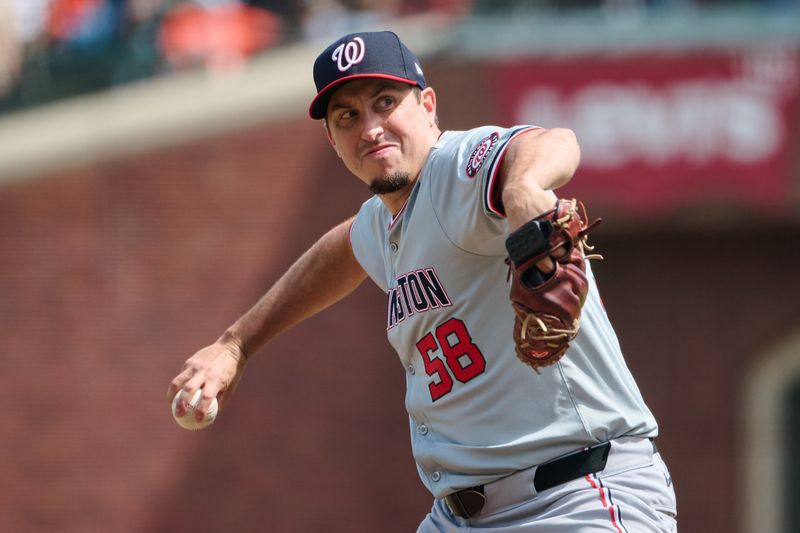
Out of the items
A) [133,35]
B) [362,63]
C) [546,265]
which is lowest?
[546,265]

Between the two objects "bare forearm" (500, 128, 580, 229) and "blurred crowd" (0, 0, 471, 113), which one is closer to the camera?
"bare forearm" (500, 128, 580, 229)

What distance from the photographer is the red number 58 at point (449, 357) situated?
146 inches

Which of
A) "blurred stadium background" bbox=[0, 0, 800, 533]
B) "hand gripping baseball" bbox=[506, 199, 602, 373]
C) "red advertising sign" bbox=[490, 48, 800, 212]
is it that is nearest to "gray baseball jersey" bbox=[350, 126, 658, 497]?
"hand gripping baseball" bbox=[506, 199, 602, 373]

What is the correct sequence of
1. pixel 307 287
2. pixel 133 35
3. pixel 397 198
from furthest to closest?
pixel 133 35 < pixel 307 287 < pixel 397 198

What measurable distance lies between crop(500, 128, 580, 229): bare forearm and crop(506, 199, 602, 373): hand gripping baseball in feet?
0.19

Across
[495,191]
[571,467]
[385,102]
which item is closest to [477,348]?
[571,467]

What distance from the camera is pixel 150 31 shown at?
39.2 ft

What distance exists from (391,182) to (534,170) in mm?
789

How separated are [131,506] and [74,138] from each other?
3.45m

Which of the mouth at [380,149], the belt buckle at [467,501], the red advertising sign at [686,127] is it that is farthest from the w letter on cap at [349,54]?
the red advertising sign at [686,127]

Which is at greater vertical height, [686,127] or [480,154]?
[686,127]

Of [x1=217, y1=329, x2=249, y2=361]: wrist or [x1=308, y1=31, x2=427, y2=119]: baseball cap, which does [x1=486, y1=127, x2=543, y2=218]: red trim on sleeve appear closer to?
[x1=308, y1=31, x2=427, y2=119]: baseball cap

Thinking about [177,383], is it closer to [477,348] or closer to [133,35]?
[477,348]

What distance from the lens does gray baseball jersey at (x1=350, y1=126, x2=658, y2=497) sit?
361cm
